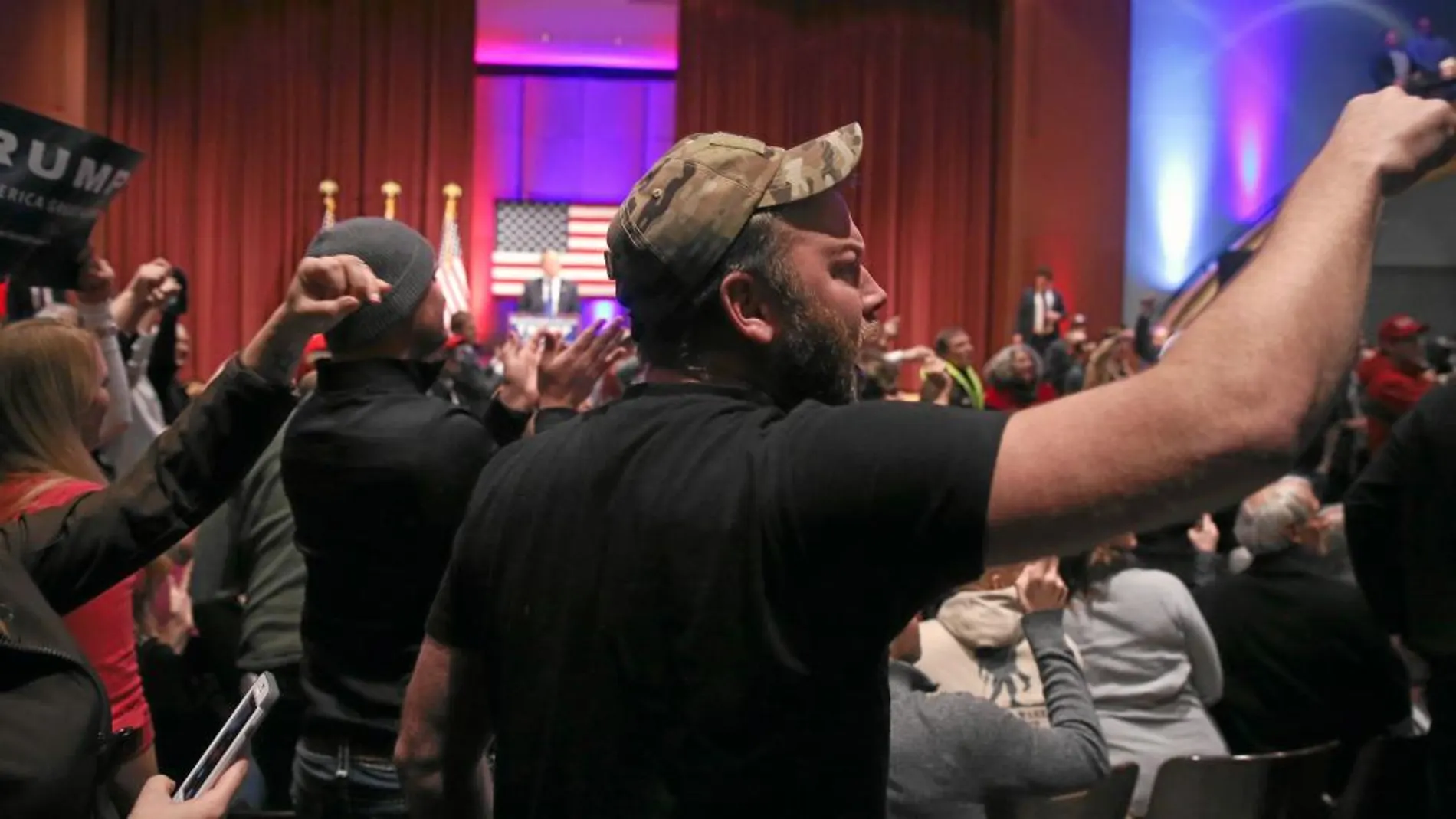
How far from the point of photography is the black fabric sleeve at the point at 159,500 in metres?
1.56

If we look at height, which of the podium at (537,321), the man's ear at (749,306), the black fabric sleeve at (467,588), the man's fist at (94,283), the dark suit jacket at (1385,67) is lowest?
the black fabric sleeve at (467,588)

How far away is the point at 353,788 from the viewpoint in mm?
2096

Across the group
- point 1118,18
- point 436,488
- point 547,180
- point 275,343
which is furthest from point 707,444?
point 547,180

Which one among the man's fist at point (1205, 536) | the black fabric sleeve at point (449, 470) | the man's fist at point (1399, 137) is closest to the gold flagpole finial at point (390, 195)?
the man's fist at point (1205, 536)

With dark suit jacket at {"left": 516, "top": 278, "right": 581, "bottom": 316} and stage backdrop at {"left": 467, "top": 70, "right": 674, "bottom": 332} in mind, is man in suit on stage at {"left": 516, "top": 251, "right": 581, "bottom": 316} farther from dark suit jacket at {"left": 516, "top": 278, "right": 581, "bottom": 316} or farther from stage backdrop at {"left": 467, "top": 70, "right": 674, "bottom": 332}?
stage backdrop at {"left": 467, "top": 70, "right": 674, "bottom": 332}

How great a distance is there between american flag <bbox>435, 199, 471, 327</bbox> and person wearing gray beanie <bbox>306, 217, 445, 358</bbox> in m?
10.0

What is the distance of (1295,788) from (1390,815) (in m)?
0.17

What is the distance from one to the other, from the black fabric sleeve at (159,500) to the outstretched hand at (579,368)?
0.59 m

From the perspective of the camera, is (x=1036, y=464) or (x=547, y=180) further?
(x=547, y=180)

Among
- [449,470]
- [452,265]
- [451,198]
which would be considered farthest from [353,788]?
[451,198]

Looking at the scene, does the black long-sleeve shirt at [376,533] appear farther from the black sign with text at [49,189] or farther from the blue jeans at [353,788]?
the black sign with text at [49,189]

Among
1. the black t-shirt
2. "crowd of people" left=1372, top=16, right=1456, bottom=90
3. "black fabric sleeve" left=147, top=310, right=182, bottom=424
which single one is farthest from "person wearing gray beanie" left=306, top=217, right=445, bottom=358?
"crowd of people" left=1372, top=16, right=1456, bottom=90

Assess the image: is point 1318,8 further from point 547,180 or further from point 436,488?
point 436,488

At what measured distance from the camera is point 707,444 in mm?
1111
